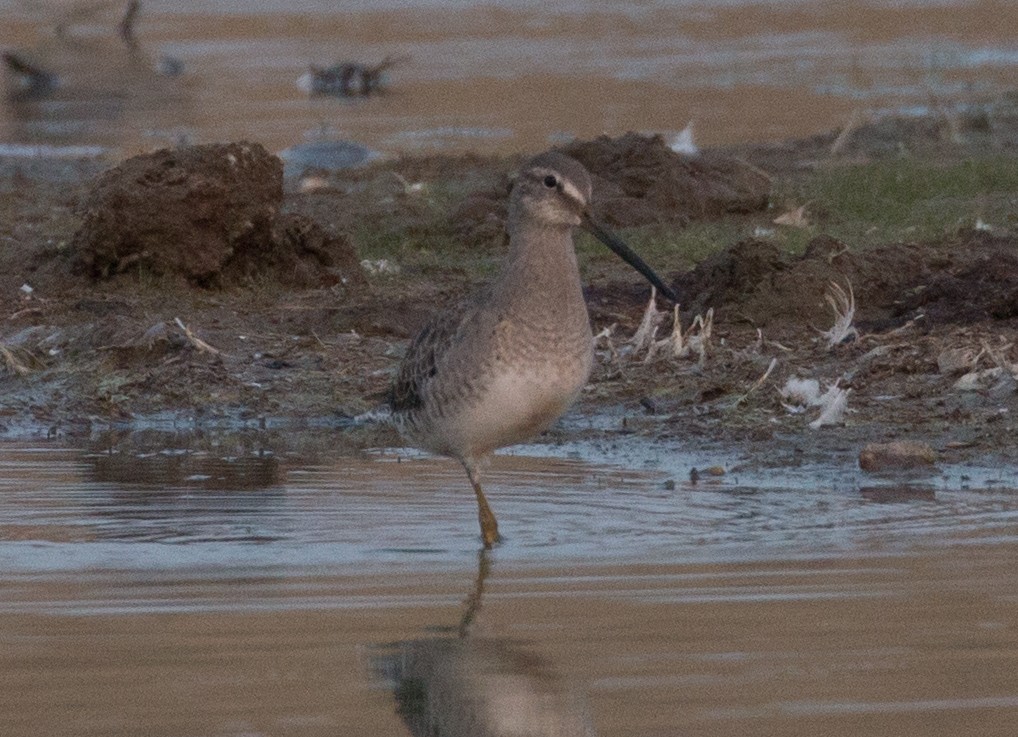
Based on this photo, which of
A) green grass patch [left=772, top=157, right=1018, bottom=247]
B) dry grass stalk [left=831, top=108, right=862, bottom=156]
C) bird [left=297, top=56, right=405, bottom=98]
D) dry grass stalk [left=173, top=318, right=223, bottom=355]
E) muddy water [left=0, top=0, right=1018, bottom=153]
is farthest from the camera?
bird [left=297, top=56, right=405, bottom=98]

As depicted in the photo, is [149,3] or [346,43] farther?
[149,3]

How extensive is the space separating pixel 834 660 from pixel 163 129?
1589cm

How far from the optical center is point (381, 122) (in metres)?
21.4

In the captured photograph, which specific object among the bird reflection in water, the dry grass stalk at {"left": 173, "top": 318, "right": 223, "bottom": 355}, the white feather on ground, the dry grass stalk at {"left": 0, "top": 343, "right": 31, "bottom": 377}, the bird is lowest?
the bird

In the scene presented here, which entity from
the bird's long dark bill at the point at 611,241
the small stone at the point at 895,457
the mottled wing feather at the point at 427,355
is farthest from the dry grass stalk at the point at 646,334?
the mottled wing feather at the point at 427,355

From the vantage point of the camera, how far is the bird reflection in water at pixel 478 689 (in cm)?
561

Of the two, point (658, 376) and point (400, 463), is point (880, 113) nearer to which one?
point (658, 376)

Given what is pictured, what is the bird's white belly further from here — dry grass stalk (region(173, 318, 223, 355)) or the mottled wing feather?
dry grass stalk (region(173, 318, 223, 355))

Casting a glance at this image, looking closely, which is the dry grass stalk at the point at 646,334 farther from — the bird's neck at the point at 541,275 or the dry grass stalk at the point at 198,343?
the bird's neck at the point at 541,275

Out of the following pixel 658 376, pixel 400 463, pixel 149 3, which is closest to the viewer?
pixel 400 463

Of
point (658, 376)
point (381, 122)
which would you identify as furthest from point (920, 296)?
point (381, 122)

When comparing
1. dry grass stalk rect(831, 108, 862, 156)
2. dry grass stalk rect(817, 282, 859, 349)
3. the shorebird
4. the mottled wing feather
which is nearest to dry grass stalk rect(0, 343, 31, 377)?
the mottled wing feather

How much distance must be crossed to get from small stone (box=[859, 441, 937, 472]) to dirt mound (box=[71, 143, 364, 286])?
15.1 ft

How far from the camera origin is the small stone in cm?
892
